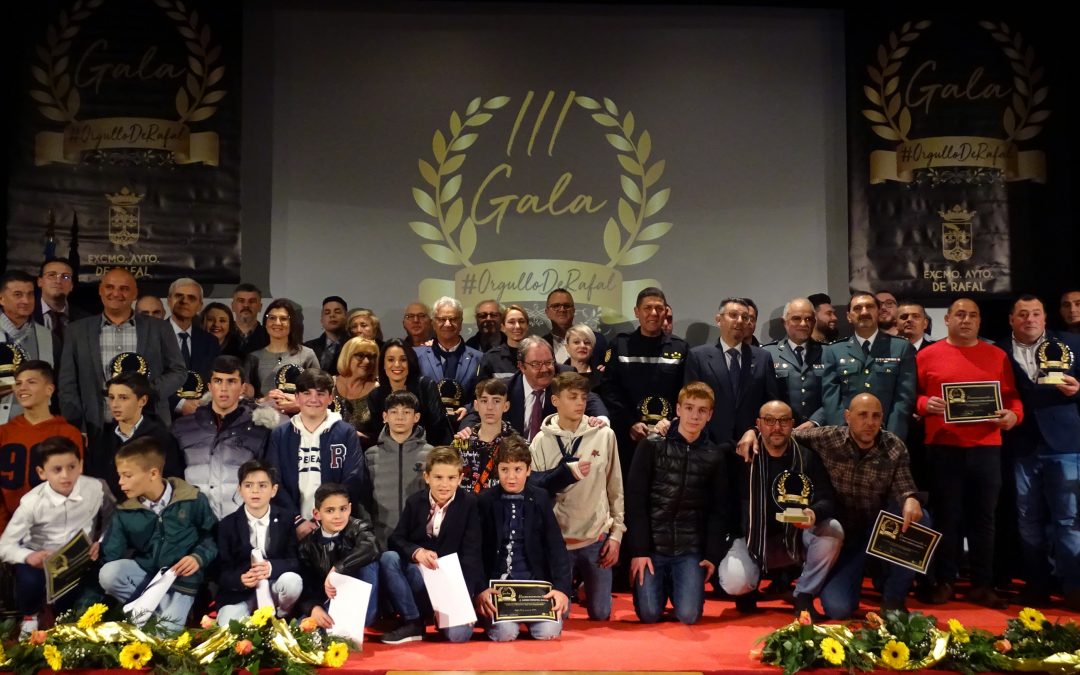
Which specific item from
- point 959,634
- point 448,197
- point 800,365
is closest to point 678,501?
point 959,634

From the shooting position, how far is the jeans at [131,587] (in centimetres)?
500

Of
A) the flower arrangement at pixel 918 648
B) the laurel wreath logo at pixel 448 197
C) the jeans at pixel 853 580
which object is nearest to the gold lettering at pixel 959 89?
the laurel wreath logo at pixel 448 197

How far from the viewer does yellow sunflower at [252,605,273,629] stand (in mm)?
4617

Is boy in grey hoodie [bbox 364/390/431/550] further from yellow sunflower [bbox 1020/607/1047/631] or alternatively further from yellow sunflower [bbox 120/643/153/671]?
yellow sunflower [bbox 1020/607/1047/631]

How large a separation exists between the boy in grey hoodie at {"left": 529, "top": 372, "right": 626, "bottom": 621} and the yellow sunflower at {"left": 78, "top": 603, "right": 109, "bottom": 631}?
229cm

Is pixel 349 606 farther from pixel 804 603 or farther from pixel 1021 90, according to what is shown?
pixel 1021 90

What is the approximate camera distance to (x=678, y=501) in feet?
18.7

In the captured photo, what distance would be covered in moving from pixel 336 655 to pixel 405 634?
1.91 feet

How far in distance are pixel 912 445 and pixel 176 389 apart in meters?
4.87

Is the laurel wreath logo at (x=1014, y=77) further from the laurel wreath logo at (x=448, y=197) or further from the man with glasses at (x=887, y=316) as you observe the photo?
the laurel wreath logo at (x=448, y=197)

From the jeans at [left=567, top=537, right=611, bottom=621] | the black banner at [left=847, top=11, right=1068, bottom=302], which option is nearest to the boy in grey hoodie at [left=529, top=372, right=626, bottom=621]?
the jeans at [left=567, top=537, right=611, bottom=621]

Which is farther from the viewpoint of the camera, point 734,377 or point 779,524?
point 734,377

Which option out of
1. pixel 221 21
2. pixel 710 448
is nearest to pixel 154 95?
pixel 221 21

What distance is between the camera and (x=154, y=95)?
846 centimetres
